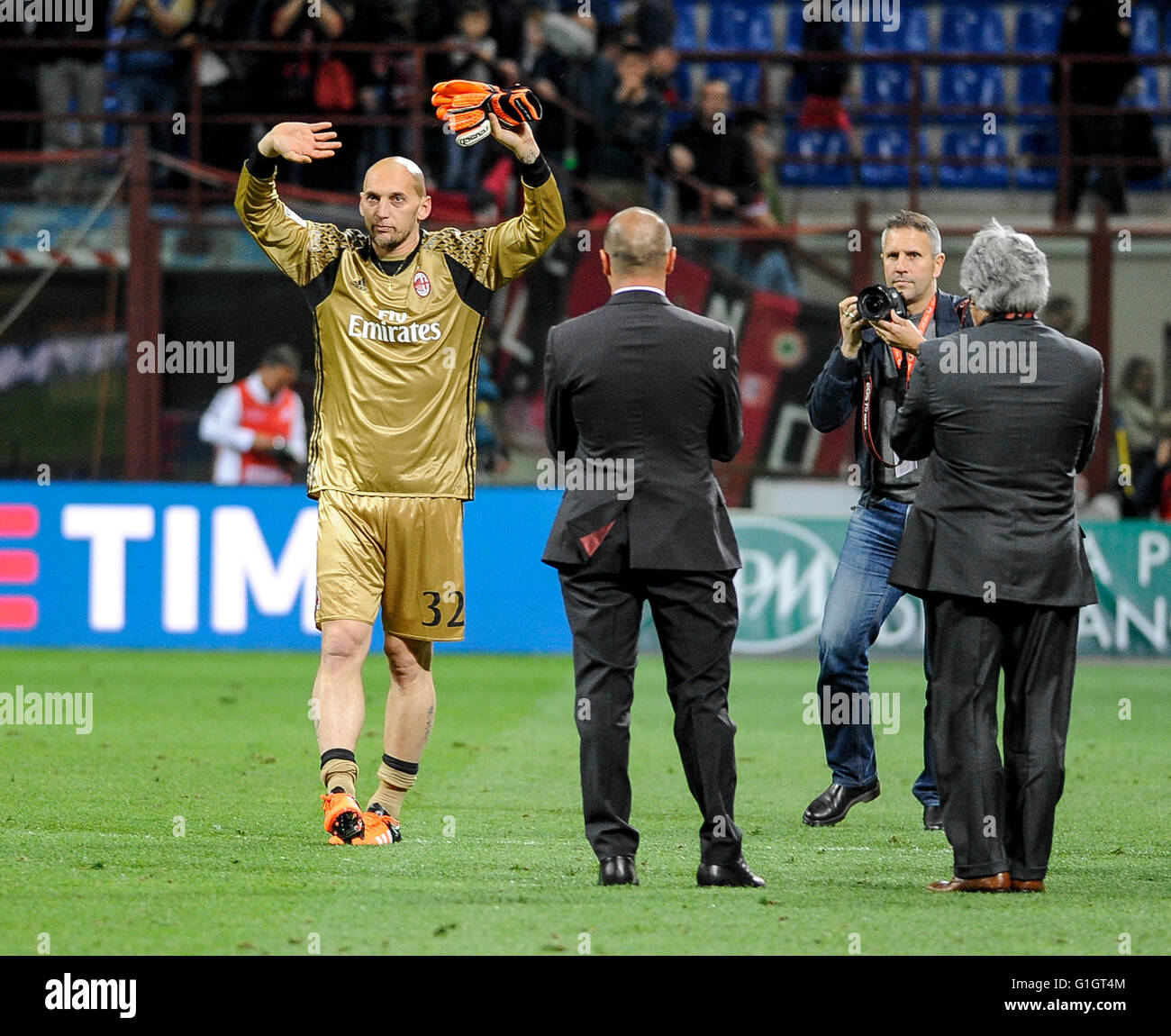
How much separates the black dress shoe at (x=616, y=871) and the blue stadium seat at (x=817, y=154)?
13.5 metres

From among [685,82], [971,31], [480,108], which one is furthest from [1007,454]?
[971,31]

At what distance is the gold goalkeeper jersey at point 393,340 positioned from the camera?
6762 mm

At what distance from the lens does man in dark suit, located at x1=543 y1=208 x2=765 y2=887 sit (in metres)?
5.70

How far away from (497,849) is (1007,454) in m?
2.22

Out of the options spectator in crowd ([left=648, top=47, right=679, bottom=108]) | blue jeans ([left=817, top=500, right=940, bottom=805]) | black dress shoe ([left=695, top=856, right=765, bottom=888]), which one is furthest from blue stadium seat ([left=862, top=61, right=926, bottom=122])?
black dress shoe ([left=695, top=856, right=765, bottom=888])

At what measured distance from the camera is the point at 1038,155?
Result: 752 inches

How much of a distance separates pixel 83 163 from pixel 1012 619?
32.7ft

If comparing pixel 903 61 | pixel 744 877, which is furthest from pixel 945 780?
pixel 903 61

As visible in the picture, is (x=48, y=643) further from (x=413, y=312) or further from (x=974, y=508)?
(x=974, y=508)

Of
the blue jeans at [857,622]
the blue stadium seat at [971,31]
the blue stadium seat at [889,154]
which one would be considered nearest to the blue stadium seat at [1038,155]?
the blue stadium seat at [889,154]

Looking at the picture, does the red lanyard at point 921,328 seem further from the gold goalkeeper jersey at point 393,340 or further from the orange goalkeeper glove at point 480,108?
the orange goalkeeper glove at point 480,108

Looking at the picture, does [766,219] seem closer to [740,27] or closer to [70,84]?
[740,27]

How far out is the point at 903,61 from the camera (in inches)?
665

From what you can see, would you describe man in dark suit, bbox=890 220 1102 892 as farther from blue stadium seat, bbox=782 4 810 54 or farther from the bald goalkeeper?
blue stadium seat, bbox=782 4 810 54
